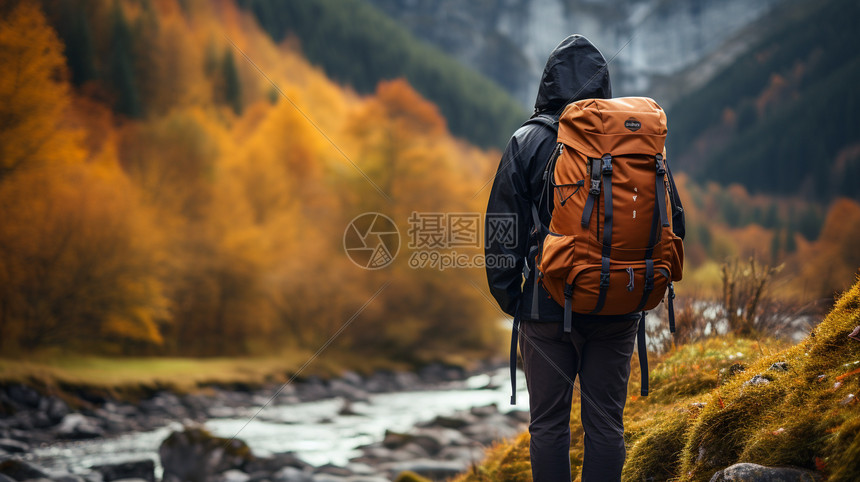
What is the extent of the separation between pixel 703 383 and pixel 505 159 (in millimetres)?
2002

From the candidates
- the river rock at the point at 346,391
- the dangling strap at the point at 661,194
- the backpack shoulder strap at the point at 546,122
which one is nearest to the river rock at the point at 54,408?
the river rock at the point at 346,391

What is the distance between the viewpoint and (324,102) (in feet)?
136

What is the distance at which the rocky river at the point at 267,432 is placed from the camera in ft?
27.7

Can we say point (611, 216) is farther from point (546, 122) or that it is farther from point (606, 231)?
point (546, 122)

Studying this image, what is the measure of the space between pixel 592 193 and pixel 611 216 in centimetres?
11

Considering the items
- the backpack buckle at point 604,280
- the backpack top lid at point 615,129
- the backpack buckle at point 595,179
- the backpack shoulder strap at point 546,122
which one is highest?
the backpack shoulder strap at point 546,122

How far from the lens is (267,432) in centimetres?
1321

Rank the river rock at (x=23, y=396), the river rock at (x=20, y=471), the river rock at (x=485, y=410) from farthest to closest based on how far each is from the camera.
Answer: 1. the river rock at (x=485, y=410)
2. the river rock at (x=23, y=396)
3. the river rock at (x=20, y=471)

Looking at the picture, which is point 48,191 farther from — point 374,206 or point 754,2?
point 754,2

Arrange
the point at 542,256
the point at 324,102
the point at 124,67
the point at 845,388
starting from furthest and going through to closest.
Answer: the point at 324,102, the point at 124,67, the point at 542,256, the point at 845,388

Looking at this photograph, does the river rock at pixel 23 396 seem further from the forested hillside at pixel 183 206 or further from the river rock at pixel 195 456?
the river rock at pixel 195 456

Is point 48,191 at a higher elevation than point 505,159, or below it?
higher

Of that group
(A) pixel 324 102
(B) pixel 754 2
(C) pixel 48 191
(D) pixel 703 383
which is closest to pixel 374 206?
(C) pixel 48 191

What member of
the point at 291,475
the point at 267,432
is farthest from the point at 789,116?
the point at 291,475
